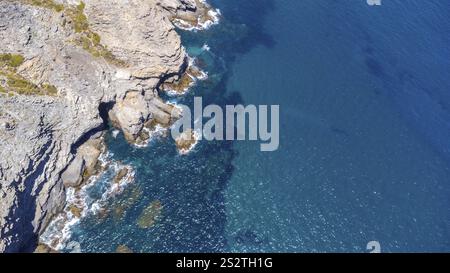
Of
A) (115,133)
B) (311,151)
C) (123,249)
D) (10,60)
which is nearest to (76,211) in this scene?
(123,249)

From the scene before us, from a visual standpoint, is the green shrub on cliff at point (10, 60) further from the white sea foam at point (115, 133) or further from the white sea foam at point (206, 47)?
the white sea foam at point (206, 47)

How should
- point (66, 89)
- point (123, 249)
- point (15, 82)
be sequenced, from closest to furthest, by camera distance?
point (123, 249), point (15, 82), point (66, 89)

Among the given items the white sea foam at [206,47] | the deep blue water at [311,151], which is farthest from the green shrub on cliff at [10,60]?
the white sea foam at [206,47]

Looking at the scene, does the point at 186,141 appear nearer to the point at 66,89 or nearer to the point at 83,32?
the point at 66,89

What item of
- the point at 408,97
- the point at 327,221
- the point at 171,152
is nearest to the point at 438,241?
the point at 327,221
